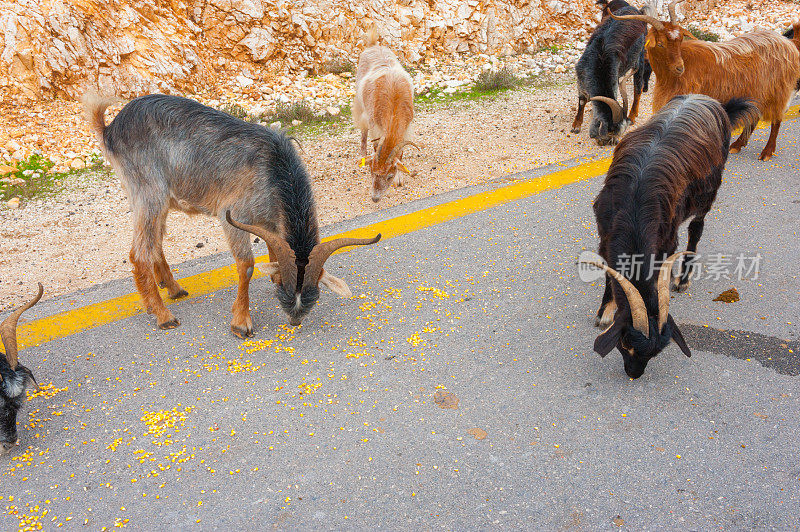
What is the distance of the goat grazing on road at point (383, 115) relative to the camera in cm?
651

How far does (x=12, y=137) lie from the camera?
279 inches

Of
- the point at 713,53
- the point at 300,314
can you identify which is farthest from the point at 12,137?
the point at 713,53

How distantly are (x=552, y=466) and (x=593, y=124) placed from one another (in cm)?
571

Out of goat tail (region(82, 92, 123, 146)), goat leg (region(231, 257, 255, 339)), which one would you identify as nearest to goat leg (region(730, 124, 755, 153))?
goat leg (region(231, 257, 255, 339))

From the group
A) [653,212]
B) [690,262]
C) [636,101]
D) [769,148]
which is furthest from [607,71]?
[653,212]

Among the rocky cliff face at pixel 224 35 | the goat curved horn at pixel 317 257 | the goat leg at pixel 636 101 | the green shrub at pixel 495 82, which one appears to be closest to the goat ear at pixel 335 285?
the goat curved horn at pixel 317 257

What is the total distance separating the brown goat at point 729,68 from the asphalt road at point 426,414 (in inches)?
90.0

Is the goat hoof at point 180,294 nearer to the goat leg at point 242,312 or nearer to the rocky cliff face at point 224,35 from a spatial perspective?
the goat leg at point 242,312

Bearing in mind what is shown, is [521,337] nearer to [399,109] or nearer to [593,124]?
[399,109]

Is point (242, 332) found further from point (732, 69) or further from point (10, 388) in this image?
point (732, 69)

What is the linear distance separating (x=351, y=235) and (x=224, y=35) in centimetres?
565

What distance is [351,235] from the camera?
551cm

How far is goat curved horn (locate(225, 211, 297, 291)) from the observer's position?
3971 millimetres

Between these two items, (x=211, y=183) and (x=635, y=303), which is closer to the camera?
(x=635, y=303)
